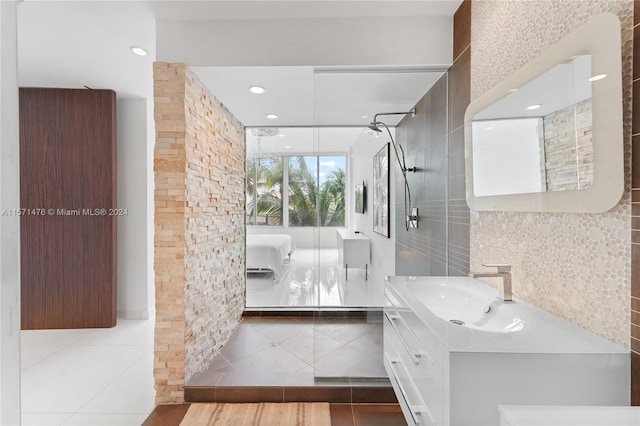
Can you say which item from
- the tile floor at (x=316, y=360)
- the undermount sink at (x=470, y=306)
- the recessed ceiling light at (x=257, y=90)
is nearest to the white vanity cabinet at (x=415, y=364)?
the undermount sink at (x=470, y=306)

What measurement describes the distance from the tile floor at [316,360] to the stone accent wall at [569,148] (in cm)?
152

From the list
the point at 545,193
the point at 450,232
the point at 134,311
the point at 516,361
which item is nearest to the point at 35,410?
the point at 134,311

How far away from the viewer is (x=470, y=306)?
63.4 inches

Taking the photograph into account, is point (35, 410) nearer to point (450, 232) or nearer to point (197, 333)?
point (197, 333)

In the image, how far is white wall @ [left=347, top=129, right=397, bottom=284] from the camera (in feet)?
7.94

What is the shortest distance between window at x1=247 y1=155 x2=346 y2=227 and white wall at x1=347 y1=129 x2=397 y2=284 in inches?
3.7

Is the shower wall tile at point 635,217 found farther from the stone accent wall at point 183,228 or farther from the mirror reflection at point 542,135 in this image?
the stone accent wall at point 183,228

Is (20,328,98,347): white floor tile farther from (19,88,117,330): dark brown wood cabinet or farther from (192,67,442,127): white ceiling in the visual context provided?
(192,67,442,127): white ceiling

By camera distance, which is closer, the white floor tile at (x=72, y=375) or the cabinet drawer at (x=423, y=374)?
the cabinet drawer at (x=423, y=374)

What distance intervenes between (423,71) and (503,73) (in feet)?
2.30

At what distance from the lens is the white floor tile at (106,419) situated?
197 cm

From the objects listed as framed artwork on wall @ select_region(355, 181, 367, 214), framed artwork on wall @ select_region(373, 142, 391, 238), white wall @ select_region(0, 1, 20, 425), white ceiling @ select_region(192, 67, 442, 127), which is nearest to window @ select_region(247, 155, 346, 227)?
framed artwork on wall @ select_region(355, 181, 367, 214)

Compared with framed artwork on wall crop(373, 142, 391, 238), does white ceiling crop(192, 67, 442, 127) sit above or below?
above

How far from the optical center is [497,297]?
61.2 inches
